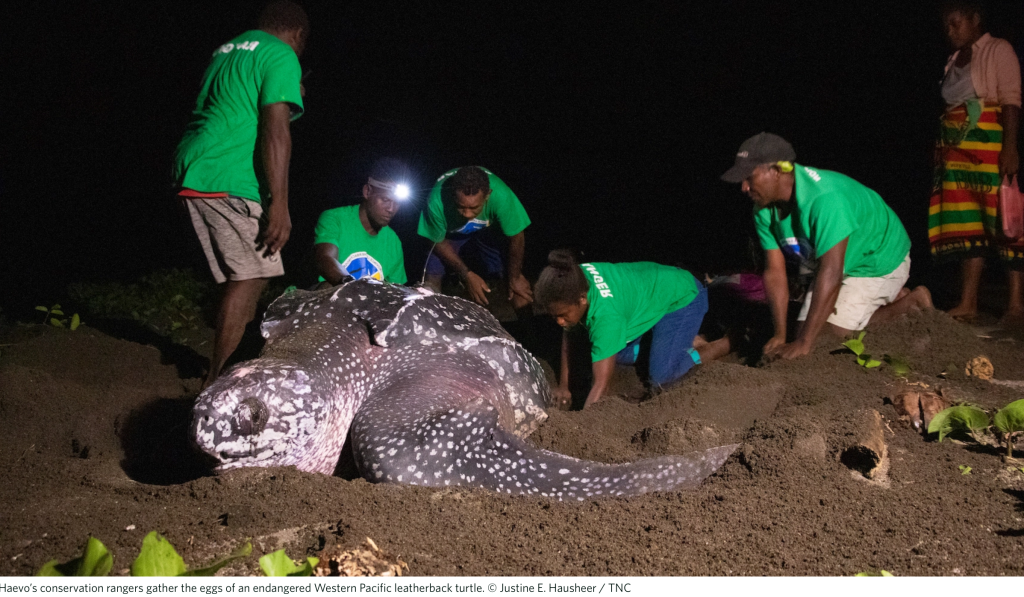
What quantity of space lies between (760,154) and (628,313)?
0.95 metres

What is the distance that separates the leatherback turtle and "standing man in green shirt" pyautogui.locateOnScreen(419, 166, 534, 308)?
1420 millimetres

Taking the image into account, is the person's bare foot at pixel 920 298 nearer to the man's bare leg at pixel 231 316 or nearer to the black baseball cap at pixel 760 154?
the black baseball cap at pixel 760 154

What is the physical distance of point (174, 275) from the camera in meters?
4.70

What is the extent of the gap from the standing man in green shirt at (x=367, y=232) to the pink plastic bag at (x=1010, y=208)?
3227mm

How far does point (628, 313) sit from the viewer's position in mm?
3104

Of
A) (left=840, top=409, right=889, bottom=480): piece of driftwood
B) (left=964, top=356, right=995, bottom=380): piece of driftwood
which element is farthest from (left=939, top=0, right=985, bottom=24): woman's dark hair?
(left=840, top=409, right=889, bottom=480): piece of driftwood

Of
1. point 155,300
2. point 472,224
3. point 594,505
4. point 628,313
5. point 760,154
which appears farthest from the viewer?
point 155,300

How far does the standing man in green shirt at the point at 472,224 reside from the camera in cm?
361

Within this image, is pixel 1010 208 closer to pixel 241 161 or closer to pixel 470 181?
pixel 470 181

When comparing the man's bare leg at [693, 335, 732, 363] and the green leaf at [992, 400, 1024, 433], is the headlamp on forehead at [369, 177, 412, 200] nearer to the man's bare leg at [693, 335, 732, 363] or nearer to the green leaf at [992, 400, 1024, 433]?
the man's bare leg at [693, 335, 732, 363]

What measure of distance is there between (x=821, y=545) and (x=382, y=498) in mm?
936

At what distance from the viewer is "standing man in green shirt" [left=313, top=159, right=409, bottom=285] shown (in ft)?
11.3

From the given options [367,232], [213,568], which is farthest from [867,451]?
[367,232]

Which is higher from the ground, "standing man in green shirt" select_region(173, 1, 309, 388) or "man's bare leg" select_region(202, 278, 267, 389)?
"standing man in green shirt" select_region(173, 1, 309, 388)
